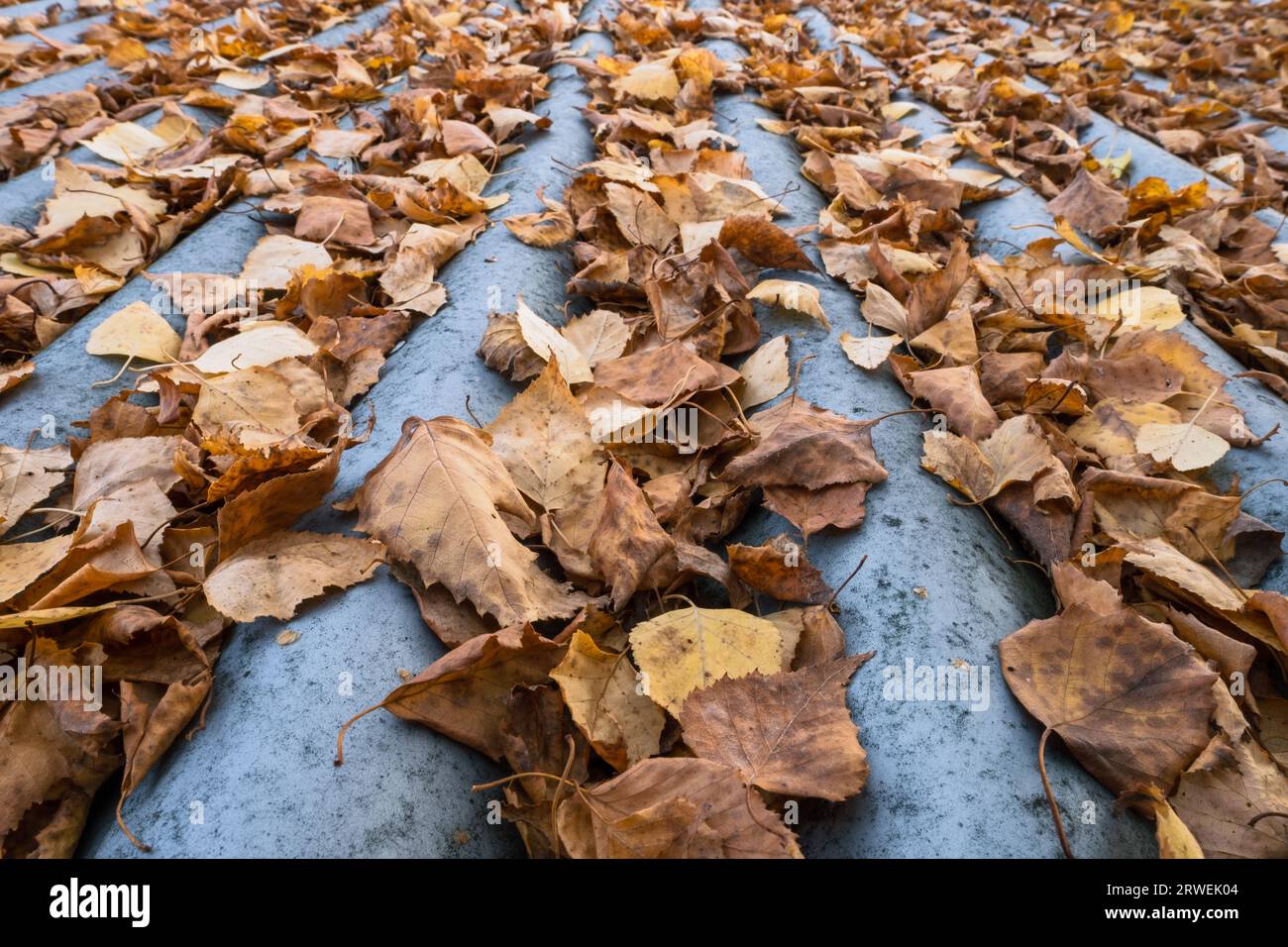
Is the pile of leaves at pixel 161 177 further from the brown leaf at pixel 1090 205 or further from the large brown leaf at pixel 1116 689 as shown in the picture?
the brown leaf at pixel 1090 205

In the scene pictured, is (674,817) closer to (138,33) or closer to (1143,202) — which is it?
(1143,202)

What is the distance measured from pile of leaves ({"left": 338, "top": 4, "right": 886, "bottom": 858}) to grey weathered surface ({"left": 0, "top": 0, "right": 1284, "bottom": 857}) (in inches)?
1.4

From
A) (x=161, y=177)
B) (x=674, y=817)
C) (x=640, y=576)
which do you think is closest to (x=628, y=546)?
(x=640, y=576)

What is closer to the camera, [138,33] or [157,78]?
[157,78]

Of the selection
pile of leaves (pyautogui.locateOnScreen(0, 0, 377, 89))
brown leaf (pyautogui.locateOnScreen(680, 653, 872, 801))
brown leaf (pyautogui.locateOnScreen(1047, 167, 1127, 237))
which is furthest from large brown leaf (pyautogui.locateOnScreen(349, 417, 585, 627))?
pile of leaves (pyautogui.locateOnScreen(0, 0, 377, 89))

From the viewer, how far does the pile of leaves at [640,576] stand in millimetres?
657

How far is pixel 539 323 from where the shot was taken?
3.70 feet

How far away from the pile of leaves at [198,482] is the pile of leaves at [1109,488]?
74 cm

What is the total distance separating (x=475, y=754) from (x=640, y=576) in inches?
9.5

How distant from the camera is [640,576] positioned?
809mm

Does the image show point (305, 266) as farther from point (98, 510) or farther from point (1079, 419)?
point (1079, 419)

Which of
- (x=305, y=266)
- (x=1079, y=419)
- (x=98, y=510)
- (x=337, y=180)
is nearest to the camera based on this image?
(x=98, y=510)

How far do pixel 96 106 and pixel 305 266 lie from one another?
1.55 meters

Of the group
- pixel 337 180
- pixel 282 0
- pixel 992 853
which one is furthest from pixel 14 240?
pixel 282 0
